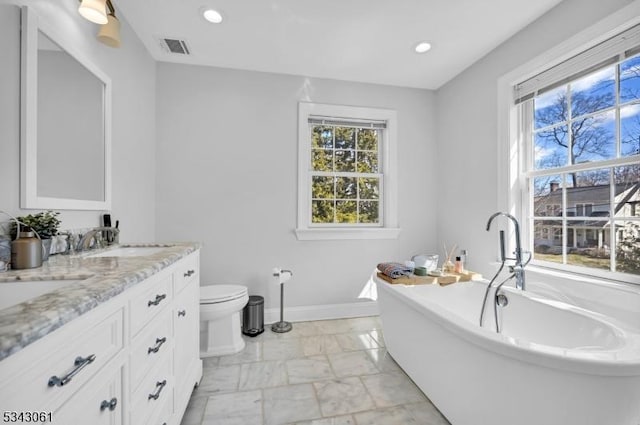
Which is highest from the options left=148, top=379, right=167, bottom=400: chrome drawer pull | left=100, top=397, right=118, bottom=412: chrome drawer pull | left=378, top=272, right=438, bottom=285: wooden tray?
left=378, top=272, right=438, bottom=285: wooden tray

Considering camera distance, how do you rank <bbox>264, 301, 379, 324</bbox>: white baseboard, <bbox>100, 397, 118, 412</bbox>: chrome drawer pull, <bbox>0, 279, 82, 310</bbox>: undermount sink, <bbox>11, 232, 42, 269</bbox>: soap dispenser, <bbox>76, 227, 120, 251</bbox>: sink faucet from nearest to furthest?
<bbox>100, 397, 118, 412</bbox>: chrome drawer pull
<bbox>0, 279, 82, 310</bbox>: undermount sink
<bbox>11, 232, 42, 269</bbox>: soap dispenser
<bbox>76, 227, 120, 251</bbox>: sink faucet
<bbox>264, 301, 379, 324</bbox>: white baseboard

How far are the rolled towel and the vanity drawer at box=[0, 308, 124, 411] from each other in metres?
1.74

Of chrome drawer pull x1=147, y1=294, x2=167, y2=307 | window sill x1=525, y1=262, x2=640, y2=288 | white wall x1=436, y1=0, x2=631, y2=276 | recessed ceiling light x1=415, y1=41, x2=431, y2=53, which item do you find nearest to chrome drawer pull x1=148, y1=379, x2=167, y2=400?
chrome drawer pull x1=147, y1=294, x2=167, y2=307

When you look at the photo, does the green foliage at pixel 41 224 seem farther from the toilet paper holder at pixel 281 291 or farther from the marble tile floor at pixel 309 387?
the toilet paper holder at pixel 281 291

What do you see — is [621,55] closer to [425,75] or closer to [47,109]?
[425,75]

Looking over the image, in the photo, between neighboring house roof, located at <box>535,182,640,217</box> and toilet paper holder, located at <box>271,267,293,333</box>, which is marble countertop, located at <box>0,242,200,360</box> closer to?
toilet paper holder, located at <box>271,267,293,333</box>

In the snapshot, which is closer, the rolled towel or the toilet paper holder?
the rolled towel

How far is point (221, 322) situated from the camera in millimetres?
2223

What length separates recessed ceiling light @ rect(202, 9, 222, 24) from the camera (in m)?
2.01

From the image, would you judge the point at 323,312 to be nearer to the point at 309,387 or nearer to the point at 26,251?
the point at 309,387

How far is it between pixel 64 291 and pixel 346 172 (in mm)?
2646

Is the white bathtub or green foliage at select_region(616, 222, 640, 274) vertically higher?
green foliage at select_region(616, 222, 640, 274)

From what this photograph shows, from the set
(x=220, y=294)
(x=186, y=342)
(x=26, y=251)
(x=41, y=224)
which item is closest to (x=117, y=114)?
(x=41, y=224)

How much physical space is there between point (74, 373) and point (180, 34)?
2460 millimetres
